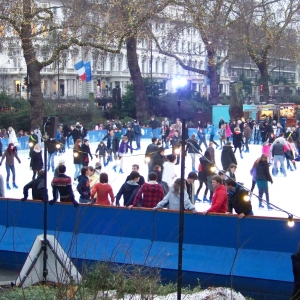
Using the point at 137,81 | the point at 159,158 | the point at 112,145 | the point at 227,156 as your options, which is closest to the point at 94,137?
the point at 137,81

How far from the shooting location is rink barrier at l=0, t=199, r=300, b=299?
9.19m

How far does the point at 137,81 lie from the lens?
37719 millimetres

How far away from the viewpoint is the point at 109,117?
43.1m

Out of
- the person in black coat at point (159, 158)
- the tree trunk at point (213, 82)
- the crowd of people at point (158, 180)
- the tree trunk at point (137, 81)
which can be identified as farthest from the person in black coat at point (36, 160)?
the tree trunk at point (213, 82)

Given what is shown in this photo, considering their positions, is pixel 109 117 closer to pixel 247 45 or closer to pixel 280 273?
pixel 247 45

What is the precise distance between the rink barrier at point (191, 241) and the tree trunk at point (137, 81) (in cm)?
2578

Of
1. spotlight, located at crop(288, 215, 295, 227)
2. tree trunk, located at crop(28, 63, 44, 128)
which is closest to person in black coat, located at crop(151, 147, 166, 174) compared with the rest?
spotlight, located at crop(288, 215, 295, 227)

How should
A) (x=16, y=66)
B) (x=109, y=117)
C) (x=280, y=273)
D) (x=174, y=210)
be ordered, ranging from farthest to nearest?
1. (x=16, y=66)
2. (x=109, y=117)
3. (x=174, y=210)
4. (x=280, y=273)

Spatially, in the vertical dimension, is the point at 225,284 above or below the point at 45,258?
below

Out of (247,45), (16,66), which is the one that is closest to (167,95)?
(247,45)

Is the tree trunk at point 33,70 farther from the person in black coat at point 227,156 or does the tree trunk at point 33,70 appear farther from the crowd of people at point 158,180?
the person in black coat at point 227,156

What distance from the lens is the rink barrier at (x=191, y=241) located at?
9.19 m

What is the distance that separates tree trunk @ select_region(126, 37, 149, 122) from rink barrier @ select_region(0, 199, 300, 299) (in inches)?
1015

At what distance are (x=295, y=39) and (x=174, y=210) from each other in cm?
3541
